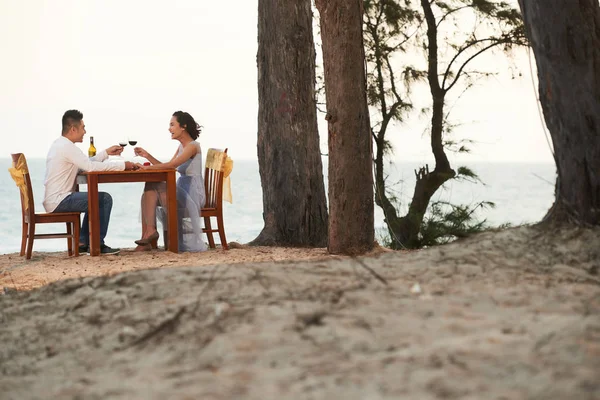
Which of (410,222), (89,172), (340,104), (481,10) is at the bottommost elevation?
(410,222)

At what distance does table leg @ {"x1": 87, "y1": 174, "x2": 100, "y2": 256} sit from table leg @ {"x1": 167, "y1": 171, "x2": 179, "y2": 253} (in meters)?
0.53

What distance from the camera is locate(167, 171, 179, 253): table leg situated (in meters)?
6.59

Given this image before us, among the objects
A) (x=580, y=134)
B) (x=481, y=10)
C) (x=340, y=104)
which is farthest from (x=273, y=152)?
(x=580, y=134)

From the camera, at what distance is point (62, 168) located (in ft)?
21.3

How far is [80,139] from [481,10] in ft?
15.5

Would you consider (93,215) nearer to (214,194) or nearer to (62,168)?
(62,168)

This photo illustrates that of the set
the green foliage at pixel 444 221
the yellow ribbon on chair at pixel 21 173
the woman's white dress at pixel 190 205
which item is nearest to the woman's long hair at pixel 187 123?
the woman's white dress at pixel 190 205

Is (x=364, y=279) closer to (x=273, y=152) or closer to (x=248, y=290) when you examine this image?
(x=248, y=290)

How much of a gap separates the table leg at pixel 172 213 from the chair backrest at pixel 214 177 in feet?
1.39

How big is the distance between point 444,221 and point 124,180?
12.9 feet

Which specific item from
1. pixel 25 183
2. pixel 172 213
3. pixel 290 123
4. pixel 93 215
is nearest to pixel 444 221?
pixel 290 123

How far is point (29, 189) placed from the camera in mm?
6520

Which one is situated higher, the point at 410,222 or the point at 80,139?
the point at 80,139

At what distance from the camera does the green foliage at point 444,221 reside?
9.00 metres
